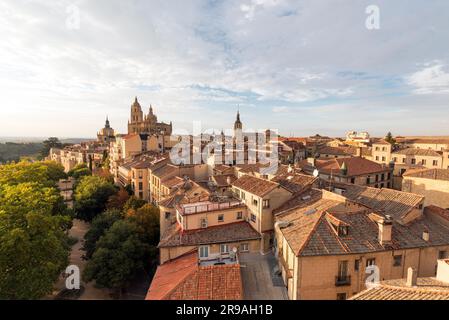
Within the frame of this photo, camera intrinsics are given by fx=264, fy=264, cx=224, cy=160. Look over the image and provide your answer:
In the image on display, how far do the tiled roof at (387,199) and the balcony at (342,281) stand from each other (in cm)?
818

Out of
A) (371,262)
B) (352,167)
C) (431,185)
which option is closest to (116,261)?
(371,262)

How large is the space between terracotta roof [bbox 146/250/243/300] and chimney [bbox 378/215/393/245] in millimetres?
10492

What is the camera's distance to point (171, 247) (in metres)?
23.9

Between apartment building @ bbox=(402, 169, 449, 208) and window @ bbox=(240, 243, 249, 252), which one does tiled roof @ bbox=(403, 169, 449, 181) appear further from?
window @ bbox=(240, 243, 249, 252)

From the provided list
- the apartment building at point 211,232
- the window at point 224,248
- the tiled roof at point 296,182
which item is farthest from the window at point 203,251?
the tiled roof at point 296,182

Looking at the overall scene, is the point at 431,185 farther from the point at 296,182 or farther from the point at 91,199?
the point at 91,199

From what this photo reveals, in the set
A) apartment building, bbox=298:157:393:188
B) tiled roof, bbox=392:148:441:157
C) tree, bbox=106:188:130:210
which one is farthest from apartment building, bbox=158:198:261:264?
tiled roof, bbox=392:148:441:157

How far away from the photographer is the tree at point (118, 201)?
146 ft

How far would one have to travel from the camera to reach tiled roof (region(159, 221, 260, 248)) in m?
24.2

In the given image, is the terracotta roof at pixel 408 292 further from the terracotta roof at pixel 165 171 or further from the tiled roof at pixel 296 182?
the terracotta roof at pixel 165 171

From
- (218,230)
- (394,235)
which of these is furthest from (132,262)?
(394,235)

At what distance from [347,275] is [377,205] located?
422 inches

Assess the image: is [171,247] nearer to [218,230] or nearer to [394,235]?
[218,230]
